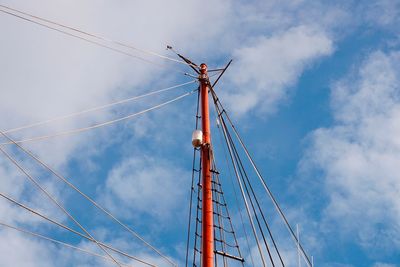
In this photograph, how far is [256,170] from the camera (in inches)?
806

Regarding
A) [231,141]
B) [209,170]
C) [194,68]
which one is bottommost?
[209,170]

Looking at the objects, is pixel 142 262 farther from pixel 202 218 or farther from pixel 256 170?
pixel 256 170

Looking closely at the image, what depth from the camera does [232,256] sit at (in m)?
18.1

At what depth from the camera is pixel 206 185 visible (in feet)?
59.2

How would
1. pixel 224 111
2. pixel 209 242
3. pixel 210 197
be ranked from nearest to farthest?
pixel 209 242, pixel 210 197, pixel 224 111

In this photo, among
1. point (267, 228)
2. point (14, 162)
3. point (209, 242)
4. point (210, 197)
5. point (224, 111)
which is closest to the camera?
point (14, 162)

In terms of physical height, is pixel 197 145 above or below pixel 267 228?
above

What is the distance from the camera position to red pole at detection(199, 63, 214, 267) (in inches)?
641

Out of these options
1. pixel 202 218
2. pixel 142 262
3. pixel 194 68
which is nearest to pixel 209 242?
pixel 202 218

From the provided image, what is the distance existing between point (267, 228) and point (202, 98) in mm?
5290

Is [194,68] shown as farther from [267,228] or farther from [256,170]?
[267,228]

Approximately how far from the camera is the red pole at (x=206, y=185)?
16.3 m

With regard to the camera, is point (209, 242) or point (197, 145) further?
point (197, 145)

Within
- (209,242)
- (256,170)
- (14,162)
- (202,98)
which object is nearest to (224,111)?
(202,98)
